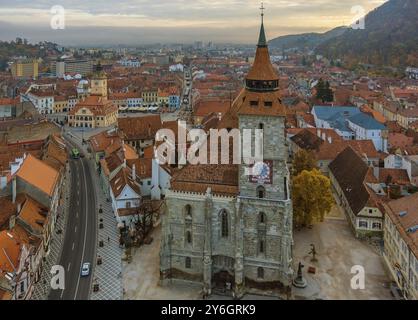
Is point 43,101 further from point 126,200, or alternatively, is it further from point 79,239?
point 79,239

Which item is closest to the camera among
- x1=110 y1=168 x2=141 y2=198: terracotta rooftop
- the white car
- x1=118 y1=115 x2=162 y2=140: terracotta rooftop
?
the white car

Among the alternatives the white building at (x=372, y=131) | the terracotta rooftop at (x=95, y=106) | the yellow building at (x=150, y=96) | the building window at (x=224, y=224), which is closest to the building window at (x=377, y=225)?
the building window at (x=224, y=224)

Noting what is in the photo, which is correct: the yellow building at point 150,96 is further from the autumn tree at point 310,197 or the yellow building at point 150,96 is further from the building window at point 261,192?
the building window at point 261,192

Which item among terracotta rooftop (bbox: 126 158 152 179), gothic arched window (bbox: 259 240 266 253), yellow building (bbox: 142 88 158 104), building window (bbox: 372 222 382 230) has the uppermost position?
yellow building (bbox: 142 88 158 104)

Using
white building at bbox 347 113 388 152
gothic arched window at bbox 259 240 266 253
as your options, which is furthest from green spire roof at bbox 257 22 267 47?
white building at bbox 347 113 388 152

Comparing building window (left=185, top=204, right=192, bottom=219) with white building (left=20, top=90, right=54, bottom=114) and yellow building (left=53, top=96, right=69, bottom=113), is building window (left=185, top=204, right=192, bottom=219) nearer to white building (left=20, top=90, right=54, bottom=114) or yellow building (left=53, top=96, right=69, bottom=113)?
white building (left=20, top=90, right=54, bottom=114)

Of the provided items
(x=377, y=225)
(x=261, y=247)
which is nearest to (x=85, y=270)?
(x=261, y=247)

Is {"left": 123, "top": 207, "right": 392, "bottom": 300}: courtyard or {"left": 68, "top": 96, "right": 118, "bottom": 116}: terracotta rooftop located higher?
{"left": 68, "top": 96, "right": 118, "bottom": 116}: terracotta rooftop
